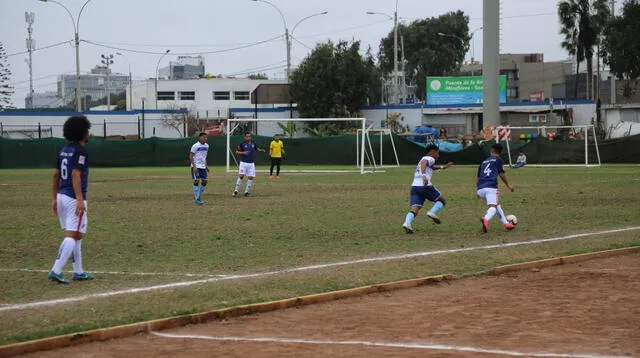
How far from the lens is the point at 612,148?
46.0 metres

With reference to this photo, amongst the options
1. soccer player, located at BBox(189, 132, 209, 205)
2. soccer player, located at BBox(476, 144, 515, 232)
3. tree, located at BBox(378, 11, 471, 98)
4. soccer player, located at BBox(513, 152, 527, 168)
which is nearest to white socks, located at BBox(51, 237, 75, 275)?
soccer player, located at BBox(476, 144, 515, 232)

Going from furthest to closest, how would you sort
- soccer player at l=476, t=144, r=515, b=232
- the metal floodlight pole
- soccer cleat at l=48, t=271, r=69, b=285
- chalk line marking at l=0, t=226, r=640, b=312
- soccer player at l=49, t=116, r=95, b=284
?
the metal floodlight pole → soccer player at l=476, t=144, r=515, b=232 → soccer cleat at l=48, t=271, r=69, b=285 → soccer player at l=49, t=116, r=95, b=284 → chalk line marking at l=0, t=226, r=640, b=312

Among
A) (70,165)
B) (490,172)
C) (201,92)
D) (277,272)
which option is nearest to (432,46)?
(201,92)

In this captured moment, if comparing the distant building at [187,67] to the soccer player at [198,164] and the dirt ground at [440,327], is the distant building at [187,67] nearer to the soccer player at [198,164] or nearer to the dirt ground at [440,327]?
the soccer player at [198,164]

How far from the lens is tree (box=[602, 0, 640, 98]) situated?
64.6 metres

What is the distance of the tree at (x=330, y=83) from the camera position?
7338cm

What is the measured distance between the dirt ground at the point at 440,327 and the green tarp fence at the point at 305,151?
122 ft

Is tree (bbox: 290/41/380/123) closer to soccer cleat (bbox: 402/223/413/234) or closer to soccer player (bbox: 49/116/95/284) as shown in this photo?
soccer cleat (bbox: 402/223/413/234)

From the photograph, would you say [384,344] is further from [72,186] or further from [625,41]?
[625,41]

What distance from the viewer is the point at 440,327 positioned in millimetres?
7750

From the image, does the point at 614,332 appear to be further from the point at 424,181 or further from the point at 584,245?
the point at 424,181

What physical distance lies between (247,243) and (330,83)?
61.0 m

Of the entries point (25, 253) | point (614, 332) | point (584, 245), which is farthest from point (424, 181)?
point (614, 332)

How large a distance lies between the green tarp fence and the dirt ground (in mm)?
37293
